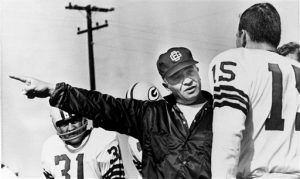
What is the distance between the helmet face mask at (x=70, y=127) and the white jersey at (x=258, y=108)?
1.57m

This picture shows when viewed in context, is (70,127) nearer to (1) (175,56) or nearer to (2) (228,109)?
(1) (175,56)

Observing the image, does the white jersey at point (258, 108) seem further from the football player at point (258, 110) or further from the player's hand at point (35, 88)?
the player's hand at point (35, 88)

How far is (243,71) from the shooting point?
2.18m

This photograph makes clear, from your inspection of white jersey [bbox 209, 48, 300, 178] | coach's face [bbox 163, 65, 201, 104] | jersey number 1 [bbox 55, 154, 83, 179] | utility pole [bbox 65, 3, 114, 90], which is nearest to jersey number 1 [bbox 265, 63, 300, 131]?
white jersey [bbox 209, 48, 300, 178]

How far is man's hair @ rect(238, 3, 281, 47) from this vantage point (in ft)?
7.59

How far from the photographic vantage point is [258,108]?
218 centimetres

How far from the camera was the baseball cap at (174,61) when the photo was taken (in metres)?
2.68

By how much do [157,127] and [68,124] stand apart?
118cm

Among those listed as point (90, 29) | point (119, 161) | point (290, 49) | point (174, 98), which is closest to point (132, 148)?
point (119, 161)

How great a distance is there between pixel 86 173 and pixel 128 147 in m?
0.40

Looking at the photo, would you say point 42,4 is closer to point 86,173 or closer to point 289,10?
point 86,173

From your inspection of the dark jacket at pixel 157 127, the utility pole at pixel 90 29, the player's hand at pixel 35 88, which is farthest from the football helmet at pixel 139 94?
the player's hand at pixel 35 88

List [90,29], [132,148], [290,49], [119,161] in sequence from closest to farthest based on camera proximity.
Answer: [290,49] → [119,161] → [132,148] → [90,29]

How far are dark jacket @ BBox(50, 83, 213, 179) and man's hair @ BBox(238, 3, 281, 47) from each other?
1.46ft
